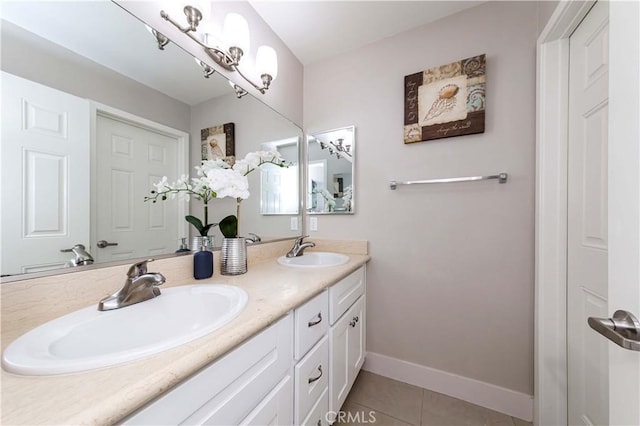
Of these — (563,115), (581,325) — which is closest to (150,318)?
(581,325)

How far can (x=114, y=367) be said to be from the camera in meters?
0.42

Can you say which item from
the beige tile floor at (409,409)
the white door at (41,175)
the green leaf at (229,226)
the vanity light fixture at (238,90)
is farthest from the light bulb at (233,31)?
the beige tile floor at (409,409)

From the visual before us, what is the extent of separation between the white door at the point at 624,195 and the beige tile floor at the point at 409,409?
108 cm

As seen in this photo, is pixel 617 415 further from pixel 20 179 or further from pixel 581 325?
pixel 20 179

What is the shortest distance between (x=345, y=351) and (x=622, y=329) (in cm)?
107

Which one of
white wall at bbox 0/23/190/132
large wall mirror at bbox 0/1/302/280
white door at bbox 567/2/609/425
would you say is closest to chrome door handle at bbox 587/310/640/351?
white door at bbox 567/2/609/425

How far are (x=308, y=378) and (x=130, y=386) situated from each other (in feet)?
2.23

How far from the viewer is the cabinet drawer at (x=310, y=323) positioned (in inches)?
32.5

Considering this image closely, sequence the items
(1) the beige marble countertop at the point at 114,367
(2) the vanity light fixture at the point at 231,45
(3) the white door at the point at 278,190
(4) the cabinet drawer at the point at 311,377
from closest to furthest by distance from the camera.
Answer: (1) the beige marble countertop at the point at 114,367, (4) the cabinet drawer at the point at 311,377, (2) the vanity light fixture at the point at 231,45, (3) the white door at the point at 278,190

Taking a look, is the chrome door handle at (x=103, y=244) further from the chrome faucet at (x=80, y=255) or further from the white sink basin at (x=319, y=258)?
the white sink basin at (x=319, y=258)

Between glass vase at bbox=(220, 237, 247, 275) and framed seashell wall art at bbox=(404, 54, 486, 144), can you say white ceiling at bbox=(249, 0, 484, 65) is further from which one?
glass vase at bbox=(220, 237, 247, 275)

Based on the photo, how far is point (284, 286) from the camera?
0.93 metres

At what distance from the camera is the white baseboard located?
125cm

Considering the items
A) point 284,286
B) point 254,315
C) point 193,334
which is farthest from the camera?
point 284,286
